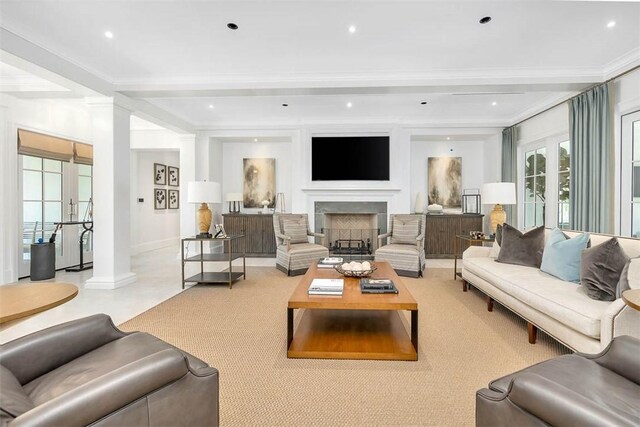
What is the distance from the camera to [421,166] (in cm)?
670

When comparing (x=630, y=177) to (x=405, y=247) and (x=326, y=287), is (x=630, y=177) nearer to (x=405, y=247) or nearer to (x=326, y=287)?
(x=405, y=247)

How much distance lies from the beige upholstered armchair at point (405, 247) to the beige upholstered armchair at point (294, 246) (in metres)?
0.99

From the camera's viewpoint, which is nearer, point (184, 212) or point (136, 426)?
point (136, 426)

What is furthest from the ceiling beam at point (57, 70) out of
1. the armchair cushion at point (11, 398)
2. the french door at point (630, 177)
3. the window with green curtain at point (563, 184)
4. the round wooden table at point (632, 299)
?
the window with green curtain at point (563, 184)

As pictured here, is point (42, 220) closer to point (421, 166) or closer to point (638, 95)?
point (421, 166)

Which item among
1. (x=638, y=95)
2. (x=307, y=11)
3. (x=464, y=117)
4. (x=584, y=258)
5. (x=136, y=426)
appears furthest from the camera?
(x=464, y=117)

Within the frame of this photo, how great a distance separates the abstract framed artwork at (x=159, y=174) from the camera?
301 inches

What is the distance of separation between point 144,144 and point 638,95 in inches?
307

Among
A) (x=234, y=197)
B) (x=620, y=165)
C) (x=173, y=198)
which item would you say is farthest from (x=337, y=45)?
(x=173, y=198)

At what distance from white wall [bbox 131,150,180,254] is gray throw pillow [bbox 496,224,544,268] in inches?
275

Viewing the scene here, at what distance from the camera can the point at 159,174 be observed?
305 inches

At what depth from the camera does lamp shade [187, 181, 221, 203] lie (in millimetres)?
4332

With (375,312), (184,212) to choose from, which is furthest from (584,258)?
(184,212)

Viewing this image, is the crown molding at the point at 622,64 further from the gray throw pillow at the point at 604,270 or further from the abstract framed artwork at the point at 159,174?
the abstract framed artwork at the point at 159,174
